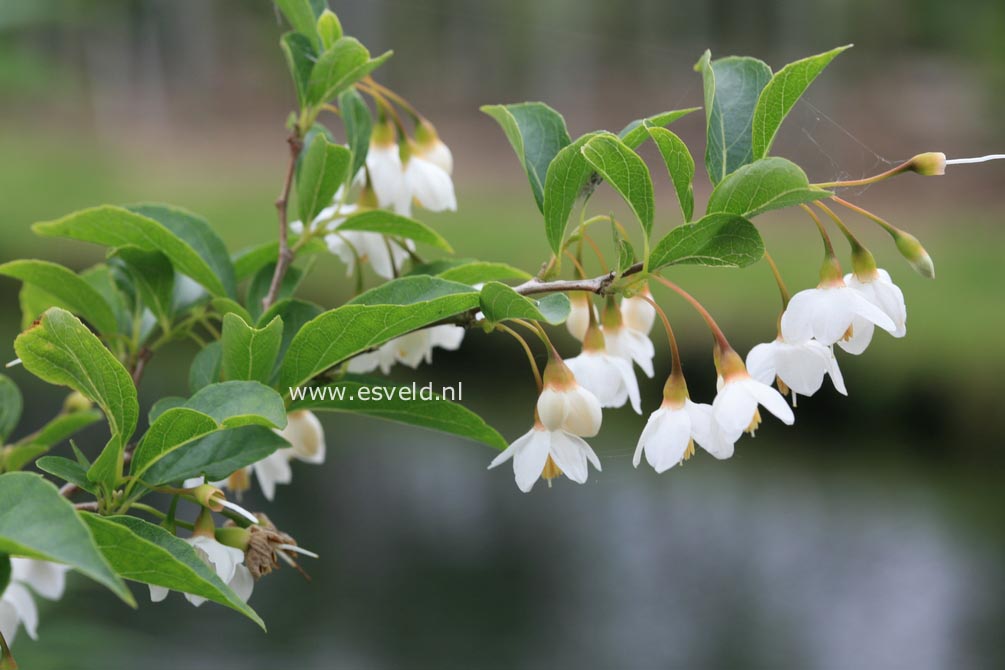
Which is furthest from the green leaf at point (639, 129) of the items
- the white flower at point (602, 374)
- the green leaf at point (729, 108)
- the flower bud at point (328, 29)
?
the flower bud at point (328, 29)

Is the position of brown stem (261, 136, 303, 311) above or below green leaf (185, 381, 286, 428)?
above

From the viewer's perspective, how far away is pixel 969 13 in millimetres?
10742

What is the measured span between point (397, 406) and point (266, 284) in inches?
7.0

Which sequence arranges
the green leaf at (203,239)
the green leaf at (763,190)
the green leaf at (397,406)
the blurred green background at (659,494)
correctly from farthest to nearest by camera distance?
1. the blurred green background at (659,494)
2. the green leaf at (203,239)
3. the green leaf at (397,406)
4. the green leaf at (763,190)

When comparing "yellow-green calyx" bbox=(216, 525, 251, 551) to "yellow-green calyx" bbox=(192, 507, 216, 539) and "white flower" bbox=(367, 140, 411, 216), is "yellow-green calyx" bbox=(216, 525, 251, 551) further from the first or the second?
"white flower" bbox=(367, 140, 411, 216)

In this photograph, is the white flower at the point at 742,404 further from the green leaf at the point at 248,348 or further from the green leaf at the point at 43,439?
the green leaf at the point at 43,439

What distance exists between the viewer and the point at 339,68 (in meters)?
0.62

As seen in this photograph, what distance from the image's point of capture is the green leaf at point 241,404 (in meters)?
0.44

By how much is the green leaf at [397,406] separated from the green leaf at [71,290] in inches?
7.9

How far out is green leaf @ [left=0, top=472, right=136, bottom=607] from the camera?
31 cm

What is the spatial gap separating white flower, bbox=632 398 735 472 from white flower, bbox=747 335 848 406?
35mm

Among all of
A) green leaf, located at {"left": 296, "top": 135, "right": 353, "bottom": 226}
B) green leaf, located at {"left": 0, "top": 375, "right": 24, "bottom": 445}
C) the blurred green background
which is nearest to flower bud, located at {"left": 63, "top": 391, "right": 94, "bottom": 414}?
green leaf, located at {"left": 0, "top": 375, "right": 24, "bottom": 445}

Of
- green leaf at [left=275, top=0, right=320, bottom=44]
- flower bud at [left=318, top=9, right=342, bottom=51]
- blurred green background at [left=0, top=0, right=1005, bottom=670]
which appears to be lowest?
blurred green background at [left=0, top=0, right=1005, bottom=670]

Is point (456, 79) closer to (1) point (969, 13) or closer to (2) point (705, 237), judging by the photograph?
(1) point (969, 13)
